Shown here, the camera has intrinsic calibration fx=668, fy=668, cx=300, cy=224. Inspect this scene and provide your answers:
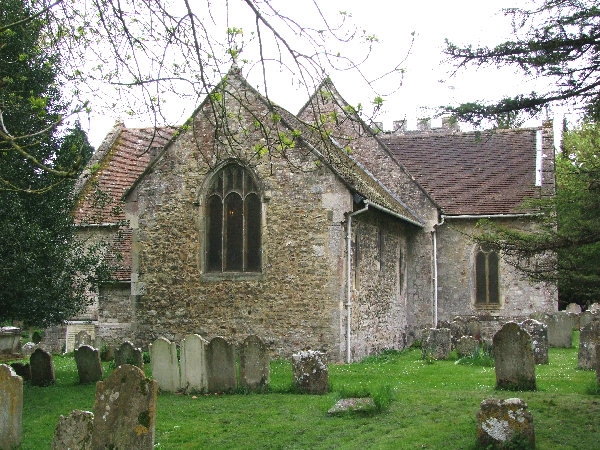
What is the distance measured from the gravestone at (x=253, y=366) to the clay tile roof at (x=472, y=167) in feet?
40.7

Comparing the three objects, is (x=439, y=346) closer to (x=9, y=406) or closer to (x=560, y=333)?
(x=560, y=333)

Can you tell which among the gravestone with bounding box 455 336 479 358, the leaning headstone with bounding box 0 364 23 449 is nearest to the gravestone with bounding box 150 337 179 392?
the leaning headstone with bounding box 0 364 23 449

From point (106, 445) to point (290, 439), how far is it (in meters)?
2.69

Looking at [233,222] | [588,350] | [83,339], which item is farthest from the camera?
[83,339]

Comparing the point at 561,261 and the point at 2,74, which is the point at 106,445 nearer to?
the point at 561,261

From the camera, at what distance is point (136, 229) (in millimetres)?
16656

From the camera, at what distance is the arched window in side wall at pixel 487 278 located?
21.9 metres

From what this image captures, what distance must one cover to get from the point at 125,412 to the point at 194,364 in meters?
5.22

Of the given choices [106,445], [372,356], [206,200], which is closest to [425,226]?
[372,356]

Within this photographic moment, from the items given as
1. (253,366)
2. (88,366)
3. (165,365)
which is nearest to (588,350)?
(253,366)

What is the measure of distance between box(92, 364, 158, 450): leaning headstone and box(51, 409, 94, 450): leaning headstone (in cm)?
8

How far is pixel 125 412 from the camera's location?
6.16 meters

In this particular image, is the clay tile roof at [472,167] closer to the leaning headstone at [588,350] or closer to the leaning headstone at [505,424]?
the leaning headstone at [588,350]

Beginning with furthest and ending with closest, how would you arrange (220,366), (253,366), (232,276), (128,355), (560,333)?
(560,333)
(232,276)
(128,355)
(220,366)
(253,366)
